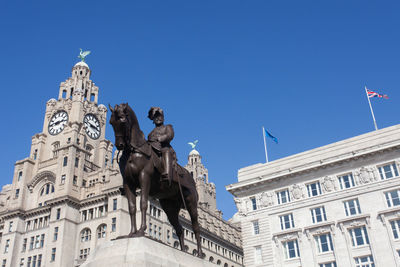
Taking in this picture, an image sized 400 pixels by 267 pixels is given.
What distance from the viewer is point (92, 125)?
91062mm

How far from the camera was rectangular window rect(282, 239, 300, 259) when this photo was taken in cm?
4867

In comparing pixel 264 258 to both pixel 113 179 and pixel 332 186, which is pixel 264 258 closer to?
pixel 332 186

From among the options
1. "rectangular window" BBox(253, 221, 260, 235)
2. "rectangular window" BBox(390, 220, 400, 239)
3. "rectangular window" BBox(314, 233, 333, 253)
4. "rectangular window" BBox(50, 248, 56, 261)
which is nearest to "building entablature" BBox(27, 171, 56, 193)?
"rectangular window" BBox(50, 248, 56, 261)

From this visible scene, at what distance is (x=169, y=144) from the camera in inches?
562

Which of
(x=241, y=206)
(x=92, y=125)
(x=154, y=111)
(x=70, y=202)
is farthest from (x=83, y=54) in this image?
(x=154, y=111)

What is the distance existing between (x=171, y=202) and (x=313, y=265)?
120 ft

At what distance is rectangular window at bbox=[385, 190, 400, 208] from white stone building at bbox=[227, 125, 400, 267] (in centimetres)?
10

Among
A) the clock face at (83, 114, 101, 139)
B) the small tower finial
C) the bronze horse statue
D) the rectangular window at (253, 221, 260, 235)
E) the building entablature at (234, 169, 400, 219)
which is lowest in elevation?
the bronze horse statue

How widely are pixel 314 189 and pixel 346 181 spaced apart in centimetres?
381

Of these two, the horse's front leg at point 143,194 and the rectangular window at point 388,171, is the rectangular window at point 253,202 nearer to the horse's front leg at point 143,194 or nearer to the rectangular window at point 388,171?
the rectangular window at point 388,171

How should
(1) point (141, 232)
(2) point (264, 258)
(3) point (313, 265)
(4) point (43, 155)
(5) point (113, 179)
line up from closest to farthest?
(1) point (141, 232) → (3) point (313, 265) → (2) point (264, 258) → (5) point (113, 179) → (4) point (43, 155)

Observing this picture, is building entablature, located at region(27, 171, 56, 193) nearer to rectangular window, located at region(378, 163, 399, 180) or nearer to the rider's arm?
rectangular window, located at region(378, 163, 399, 180)

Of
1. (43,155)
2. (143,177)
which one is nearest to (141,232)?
(143,177)

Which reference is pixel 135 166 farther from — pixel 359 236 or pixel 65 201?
pixel 65 201
